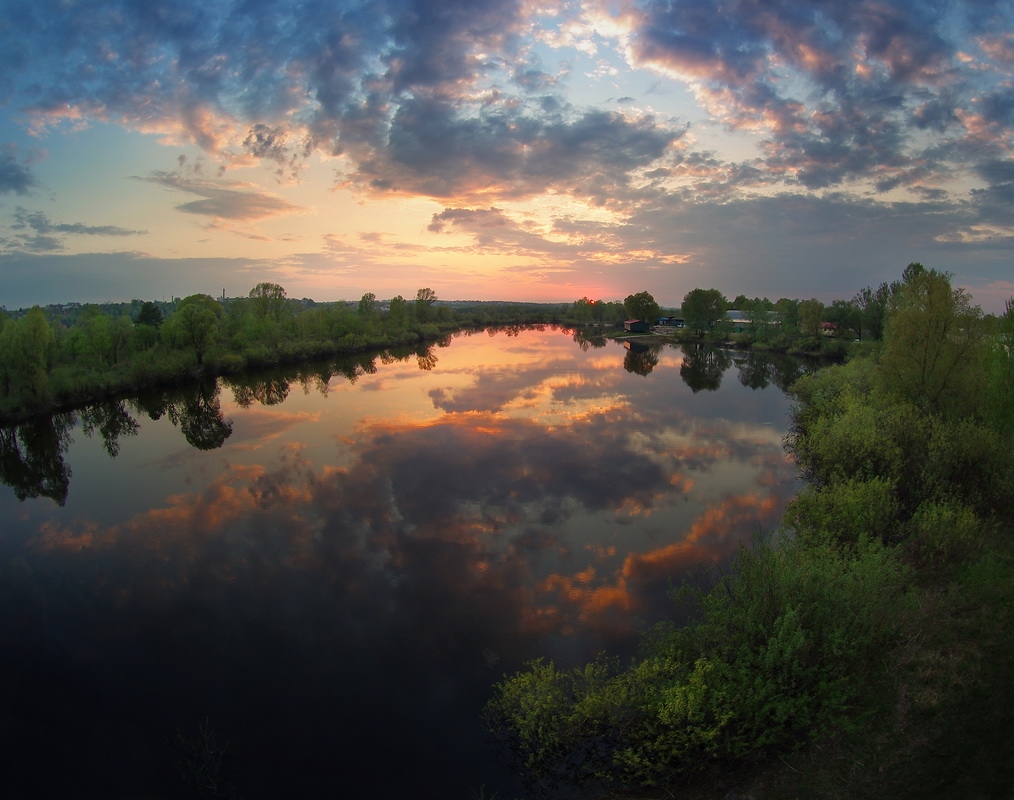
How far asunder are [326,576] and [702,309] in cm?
8985

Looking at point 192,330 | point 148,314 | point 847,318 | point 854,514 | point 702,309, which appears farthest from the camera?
point 702,309

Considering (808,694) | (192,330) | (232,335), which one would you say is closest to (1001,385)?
(808,694)

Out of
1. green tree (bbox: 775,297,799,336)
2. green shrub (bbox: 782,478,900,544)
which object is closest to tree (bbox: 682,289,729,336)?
green tree (bbox: 775,297,799,336)

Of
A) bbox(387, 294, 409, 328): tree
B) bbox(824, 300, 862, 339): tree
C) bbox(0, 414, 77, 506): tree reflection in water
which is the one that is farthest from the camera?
bbox(387, 294, 409, 328): tree

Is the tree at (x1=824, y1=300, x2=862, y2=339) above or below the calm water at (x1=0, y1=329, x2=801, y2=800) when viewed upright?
above

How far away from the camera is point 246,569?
13.6 m

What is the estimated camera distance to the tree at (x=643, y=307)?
11369 cm

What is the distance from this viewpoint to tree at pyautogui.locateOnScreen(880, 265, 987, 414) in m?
16.7

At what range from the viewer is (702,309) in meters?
91.9

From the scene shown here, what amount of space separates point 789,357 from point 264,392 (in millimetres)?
58701

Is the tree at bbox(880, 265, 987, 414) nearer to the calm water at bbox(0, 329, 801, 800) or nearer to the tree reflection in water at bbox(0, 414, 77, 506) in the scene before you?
the calm water at bbox(0, 329, 801, 800)

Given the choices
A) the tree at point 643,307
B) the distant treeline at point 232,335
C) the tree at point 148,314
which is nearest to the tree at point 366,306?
the distant treeline at point 232,335

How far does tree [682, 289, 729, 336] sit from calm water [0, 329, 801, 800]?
222ft

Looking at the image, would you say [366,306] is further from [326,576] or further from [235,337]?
[326,576]
